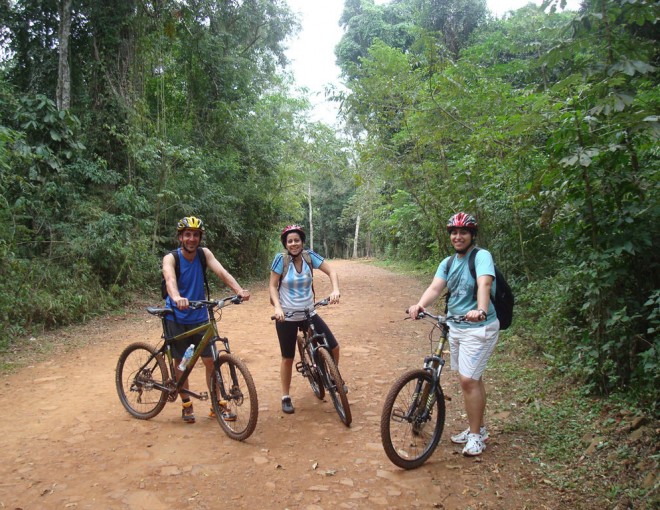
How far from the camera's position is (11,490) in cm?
332

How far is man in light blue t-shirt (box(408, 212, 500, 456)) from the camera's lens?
3568 millimetres

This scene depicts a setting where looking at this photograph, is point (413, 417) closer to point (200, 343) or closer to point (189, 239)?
point (200, 343)

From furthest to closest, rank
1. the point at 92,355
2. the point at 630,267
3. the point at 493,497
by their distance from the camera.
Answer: the point at 92,355, the point at 630,267, the point at 493,497

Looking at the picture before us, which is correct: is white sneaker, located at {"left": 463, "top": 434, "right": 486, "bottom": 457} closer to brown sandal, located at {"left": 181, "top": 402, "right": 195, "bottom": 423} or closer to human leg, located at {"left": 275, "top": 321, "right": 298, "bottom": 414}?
human leg, located at {"left": 275, "top": 321, "right": 298, "bottom": 414}

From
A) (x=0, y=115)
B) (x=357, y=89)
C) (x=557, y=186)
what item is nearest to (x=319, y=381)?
(x=557, y=186)

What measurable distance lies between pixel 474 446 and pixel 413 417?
0.56 metres

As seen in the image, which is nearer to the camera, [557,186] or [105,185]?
[557,186]

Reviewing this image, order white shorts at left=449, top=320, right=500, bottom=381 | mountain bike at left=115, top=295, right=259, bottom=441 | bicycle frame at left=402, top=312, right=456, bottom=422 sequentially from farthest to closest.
→ mountain bike at left=115, top=295, right=259, bottom=441 → bicycle frame at left=402, top=312, right=456, bottom=422 → white shorts at left=449, top=320, right=500, bottom=381

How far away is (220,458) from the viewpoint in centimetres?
381

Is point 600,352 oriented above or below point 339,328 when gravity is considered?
above

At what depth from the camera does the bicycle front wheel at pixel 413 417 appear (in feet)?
11.7

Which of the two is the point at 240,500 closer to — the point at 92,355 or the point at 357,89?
the point at 92,355

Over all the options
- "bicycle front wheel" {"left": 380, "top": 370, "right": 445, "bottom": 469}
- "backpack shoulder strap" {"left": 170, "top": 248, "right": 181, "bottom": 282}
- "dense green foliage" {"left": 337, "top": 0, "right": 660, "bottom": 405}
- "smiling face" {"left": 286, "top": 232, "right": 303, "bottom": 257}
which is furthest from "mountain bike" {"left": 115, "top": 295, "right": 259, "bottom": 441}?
"dense green foliage" {"left": 337, "top": 0, "right": 660, "bottom": 405}

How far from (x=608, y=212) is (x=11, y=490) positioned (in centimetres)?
542
